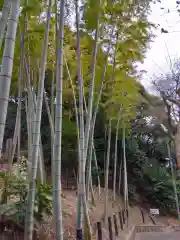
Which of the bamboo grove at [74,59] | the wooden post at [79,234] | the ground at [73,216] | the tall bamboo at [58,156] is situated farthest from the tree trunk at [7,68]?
the ground at [73,216]

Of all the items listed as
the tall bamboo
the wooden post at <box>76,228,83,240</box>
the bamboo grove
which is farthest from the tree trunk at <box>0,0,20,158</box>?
the wooden post at <box>76,228,83,240</box>

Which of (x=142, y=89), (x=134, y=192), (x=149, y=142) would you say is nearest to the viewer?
(x=142, y=89)

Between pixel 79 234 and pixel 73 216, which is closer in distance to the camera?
pixel 79 234

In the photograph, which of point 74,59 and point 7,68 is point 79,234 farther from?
point 74,59

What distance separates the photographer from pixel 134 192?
1037 cm

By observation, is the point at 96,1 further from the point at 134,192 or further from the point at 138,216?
the point at 134,192

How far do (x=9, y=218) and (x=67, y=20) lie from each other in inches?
125

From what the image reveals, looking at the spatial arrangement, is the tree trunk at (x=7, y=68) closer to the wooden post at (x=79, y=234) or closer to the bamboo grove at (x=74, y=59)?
the bamboo grove at (x=74, y=59)

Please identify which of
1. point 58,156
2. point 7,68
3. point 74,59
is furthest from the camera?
point 74,59

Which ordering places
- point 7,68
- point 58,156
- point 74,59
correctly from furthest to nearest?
point 74,59
point 58,156
point 7,68

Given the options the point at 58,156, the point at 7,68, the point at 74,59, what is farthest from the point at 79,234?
the point at 74,59

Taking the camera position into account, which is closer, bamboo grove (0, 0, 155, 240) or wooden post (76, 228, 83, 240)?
bamboo grove (0, 0, 155, 240)

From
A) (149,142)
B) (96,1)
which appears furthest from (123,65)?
(149,142)

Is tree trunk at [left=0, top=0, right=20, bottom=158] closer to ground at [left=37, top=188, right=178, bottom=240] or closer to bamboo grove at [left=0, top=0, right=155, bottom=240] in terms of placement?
bamboo grove at [left=0, top=0, right=155, bottom=240]
